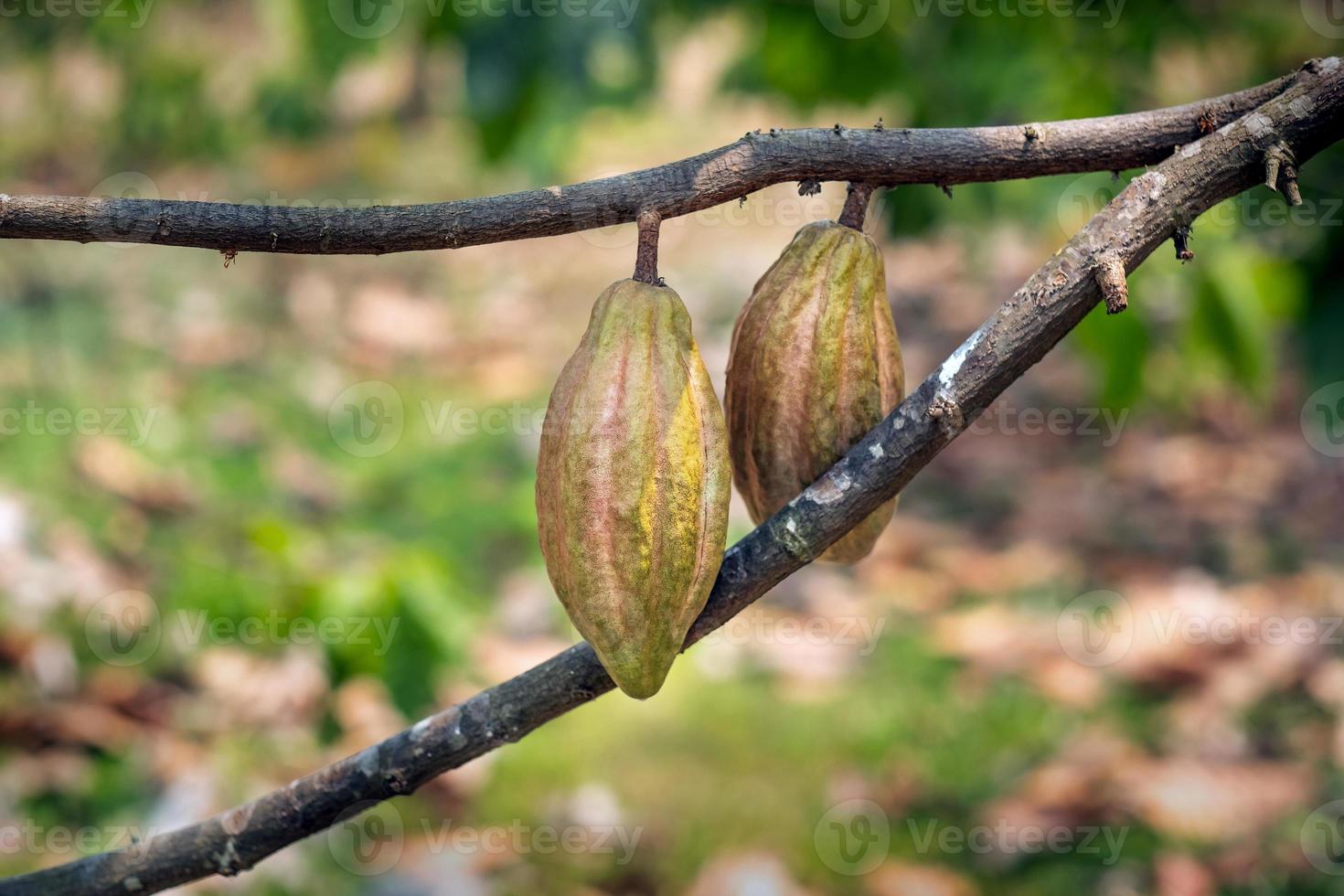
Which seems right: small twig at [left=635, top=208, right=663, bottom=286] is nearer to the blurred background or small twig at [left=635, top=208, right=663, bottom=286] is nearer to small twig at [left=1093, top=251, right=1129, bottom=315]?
small twig at [left=1093, top=251, right=1129, bottom=315]

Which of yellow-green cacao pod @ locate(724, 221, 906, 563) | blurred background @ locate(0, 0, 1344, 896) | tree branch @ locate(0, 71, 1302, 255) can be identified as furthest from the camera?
blurred background @ locate(0, 0, 1344, 896)

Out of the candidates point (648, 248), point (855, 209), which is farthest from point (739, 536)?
point (648, 248)

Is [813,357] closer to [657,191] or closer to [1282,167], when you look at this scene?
[657,191]

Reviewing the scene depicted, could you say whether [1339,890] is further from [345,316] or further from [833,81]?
[345,316]

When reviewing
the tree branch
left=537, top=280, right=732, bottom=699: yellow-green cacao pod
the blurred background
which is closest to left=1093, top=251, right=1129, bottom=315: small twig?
the tree branch

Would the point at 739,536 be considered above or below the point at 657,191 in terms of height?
below

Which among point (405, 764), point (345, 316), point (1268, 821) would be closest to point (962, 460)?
point (1268, 821)
